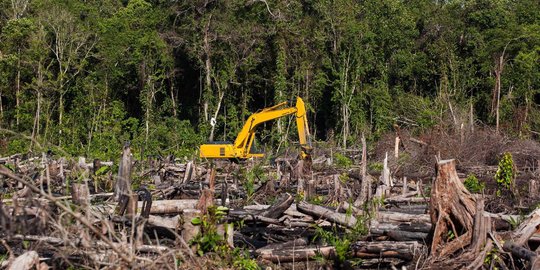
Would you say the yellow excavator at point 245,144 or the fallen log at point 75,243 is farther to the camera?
the yellow excavator at point 245,144

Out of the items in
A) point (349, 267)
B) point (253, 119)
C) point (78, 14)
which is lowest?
point (349, 267)

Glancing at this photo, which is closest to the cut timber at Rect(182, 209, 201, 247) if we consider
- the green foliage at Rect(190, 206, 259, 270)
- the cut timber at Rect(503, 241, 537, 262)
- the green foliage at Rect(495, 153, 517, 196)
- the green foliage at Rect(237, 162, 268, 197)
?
the green foliage at Rect(190, 206, 259, 270)

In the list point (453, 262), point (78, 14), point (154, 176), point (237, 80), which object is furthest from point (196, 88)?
point (453, 262)

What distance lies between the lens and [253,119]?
2870 centimetres

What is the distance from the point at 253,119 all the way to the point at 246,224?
16.9 meters

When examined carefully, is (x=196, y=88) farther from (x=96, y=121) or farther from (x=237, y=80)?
(x=96, y=121)

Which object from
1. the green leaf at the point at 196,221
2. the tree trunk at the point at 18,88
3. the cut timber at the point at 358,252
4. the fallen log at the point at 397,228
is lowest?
the cut timber at the point at 358,252

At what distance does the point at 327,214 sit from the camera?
11.5m

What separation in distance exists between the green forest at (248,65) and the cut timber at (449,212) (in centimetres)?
2696

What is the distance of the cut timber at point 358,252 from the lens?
31.2ft

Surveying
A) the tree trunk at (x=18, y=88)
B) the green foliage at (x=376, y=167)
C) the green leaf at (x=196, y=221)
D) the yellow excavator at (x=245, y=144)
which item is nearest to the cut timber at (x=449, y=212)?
the green leaf at (x=196, y=221)

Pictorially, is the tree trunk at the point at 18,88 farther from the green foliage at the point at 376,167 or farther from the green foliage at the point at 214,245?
the green foliage at the point at 214,245

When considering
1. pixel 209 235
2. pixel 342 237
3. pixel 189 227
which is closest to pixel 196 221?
pixel 189 227

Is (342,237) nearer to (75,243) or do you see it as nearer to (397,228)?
(397,228)
